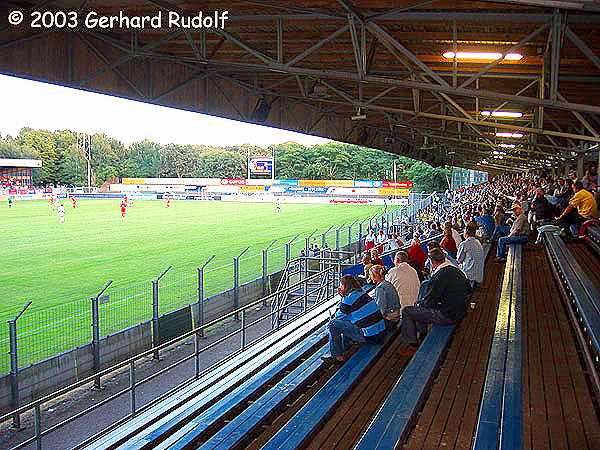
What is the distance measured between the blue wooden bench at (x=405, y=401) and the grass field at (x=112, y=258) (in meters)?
6.17

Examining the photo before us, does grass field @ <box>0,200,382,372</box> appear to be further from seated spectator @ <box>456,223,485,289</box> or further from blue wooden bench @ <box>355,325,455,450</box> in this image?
blue wooden bench @ <box>355,325,455,450</box>

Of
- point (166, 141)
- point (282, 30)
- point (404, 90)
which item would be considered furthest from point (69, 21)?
point (166, 141)

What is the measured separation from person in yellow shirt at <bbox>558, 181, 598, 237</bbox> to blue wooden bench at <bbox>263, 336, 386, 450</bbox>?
657 cm

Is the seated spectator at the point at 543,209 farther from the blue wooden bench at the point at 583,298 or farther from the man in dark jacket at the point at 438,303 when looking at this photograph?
the man in dark jacket at the point at 438,303

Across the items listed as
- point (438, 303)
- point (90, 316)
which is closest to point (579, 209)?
point (438, 303)

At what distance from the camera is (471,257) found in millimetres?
8492

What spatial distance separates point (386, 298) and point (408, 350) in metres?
0.65

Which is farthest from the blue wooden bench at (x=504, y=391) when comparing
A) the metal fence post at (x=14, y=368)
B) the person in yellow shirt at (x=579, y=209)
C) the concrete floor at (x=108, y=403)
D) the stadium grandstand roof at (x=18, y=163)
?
the stadium grandstand roof at (x=18, y=163)

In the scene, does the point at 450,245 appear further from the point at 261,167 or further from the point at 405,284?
the point at 261,167

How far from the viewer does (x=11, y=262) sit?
23766mm

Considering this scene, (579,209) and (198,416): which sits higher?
(579,209)

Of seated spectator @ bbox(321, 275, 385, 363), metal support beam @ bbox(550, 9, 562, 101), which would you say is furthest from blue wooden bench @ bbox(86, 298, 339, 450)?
metal support beam @ bbox(550, 9, 562, 101)

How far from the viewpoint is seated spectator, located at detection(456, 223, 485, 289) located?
8297 mm

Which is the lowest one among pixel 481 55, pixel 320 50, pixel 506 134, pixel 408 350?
pixel 408 350
